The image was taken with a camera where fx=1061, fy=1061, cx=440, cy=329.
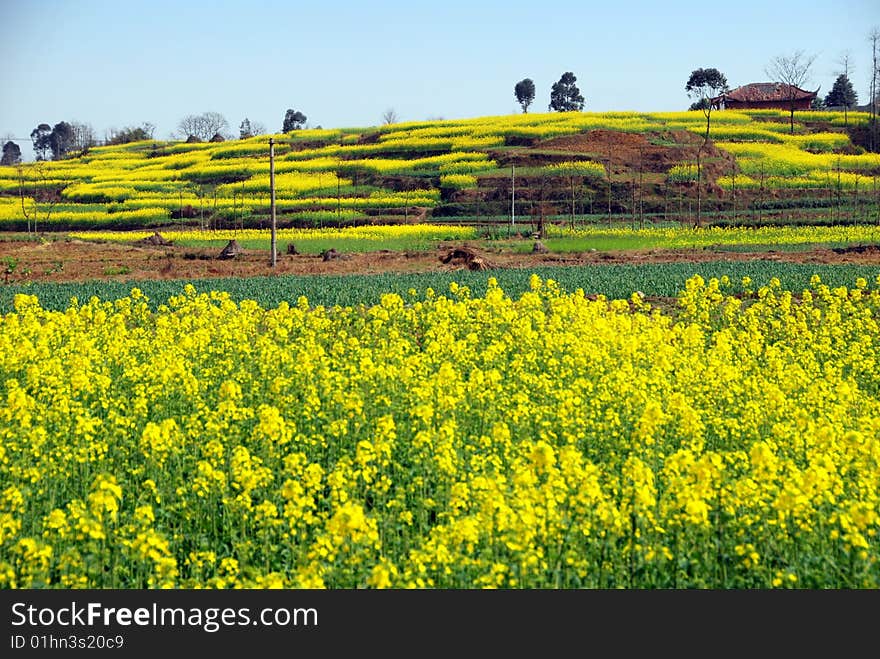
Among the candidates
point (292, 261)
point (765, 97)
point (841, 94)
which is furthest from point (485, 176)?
point (841, 94)

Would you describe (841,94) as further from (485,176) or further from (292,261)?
(292,261)

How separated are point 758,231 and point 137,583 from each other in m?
37.0

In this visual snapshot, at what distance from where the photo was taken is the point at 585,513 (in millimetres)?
6906

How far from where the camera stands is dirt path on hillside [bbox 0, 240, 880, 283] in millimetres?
29375

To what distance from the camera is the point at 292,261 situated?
3219cm

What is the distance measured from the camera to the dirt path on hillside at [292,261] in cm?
2938

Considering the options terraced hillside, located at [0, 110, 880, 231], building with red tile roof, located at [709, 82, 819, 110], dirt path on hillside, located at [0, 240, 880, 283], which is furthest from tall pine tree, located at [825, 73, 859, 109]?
dirt path on hillside, located at [0, 240, 880, 283]

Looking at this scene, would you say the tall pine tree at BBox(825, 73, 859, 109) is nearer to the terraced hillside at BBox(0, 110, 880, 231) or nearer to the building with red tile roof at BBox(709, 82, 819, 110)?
the building with red tile roof at BBox(709, 82, 819, 110)

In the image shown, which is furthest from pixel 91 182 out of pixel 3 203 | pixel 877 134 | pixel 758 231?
pixel 877 134

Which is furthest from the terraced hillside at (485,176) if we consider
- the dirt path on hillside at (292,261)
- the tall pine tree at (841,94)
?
the tall pine tree at (841,94)

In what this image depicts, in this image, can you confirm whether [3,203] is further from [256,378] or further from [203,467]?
[203,467]

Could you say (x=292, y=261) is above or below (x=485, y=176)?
below

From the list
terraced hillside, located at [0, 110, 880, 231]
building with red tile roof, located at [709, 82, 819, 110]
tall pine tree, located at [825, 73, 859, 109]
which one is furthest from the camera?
tall pine tree, located at [825, 73, 859, 109]

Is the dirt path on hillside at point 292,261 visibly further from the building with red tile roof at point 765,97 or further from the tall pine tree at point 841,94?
the tall pine tree at point 841,94
